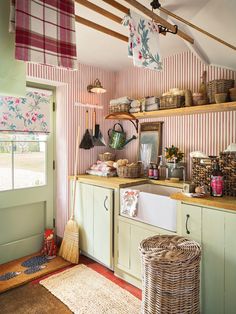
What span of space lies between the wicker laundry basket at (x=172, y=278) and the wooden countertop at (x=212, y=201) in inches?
11.9

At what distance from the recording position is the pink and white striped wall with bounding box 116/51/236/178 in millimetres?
2451

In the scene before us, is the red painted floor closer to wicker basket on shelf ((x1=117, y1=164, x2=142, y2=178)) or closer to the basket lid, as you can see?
the basket lid

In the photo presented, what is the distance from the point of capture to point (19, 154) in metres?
2.95

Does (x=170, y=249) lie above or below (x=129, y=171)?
below

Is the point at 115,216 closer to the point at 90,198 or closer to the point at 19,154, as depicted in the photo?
the point at 90,198

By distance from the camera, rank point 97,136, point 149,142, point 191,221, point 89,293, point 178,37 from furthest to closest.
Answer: point 97,136 < point 149,142 < point 178,37 < point 89,293 < point 191,221

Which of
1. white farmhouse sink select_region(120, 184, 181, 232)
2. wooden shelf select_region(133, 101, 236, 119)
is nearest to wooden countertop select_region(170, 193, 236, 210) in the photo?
white farmhouse sink select_region(120, 184, 181, 232)

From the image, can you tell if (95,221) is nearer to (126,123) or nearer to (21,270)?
(21,270)

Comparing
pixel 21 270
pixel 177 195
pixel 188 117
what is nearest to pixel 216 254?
pixel 177 195

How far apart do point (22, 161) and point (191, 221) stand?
6.90 feet

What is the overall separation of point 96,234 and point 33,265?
2.61ft

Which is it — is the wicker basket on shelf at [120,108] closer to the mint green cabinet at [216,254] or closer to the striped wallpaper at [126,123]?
the striped wallpaper at [126,123]

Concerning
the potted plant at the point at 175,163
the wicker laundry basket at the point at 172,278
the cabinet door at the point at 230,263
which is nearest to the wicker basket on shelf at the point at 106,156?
the potted plant at the point at 175,163

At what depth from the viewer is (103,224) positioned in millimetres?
2664
